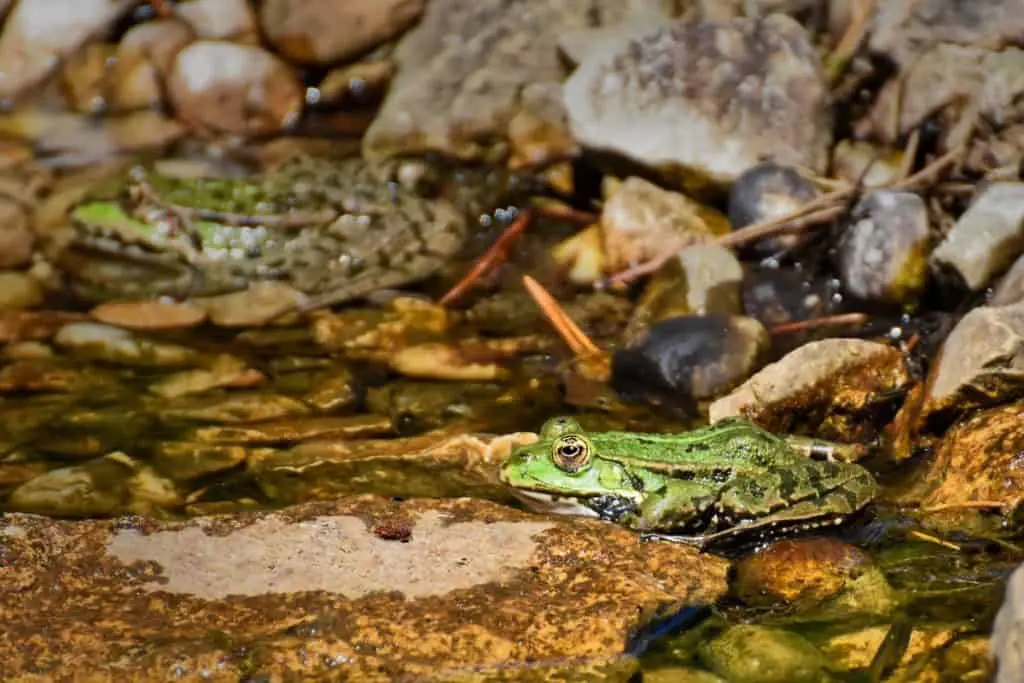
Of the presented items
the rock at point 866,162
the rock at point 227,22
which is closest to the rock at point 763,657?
the rock at point 866,162

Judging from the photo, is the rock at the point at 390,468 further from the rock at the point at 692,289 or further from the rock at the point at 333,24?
the rock at the point at 333,24

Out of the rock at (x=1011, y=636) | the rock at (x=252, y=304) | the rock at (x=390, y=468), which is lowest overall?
the rock at (x=252, y=304)

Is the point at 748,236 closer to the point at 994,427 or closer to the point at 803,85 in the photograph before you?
the point at 803,85

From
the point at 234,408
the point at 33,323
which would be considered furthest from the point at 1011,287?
the point at 33,323

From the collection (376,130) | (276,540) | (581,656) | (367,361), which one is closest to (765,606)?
(581,656)

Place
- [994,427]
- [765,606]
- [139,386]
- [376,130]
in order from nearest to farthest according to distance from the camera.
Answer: [765,606], [994,427], [139,386], [376,130]

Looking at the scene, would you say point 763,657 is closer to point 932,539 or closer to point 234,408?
point 932,539

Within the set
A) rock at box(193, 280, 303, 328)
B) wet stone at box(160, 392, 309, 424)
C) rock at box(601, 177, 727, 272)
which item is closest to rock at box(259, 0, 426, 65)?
rock at box(193, 280, 303, 328)
